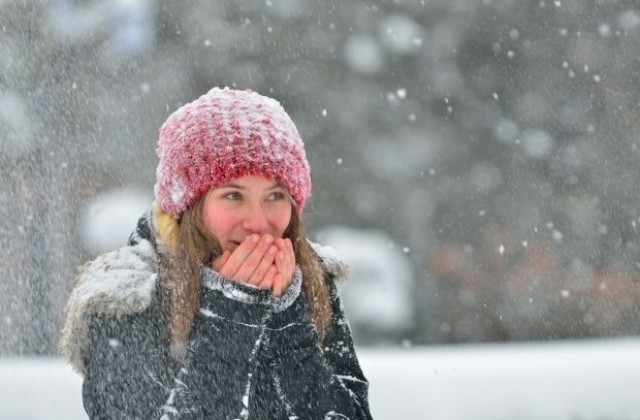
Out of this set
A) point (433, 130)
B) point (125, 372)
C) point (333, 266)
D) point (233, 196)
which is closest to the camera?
point (125, 372)

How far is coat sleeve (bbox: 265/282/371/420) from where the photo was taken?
6.01 ft

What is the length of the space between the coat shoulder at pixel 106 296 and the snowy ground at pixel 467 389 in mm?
2288

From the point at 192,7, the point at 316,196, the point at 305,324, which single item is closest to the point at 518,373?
the point at 305,324

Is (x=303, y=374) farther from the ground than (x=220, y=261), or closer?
closer

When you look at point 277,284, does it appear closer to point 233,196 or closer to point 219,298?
point 219,298

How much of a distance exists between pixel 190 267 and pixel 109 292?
157 millimetres

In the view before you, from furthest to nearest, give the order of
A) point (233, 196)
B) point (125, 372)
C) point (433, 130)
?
Result: 1. point (433, 130)
2. point (233, 196)
3. point (125, 372)

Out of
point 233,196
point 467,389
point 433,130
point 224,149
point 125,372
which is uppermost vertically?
point 433,130

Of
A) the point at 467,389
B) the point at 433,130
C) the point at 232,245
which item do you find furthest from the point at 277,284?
the point at 433,130

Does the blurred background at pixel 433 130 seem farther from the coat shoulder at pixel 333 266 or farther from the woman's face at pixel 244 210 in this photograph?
the woman's face at pixel 244 210

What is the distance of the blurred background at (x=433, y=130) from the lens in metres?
8.76

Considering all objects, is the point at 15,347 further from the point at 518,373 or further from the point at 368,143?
the point at 518,373

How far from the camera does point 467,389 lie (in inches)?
187

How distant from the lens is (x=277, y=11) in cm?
970
